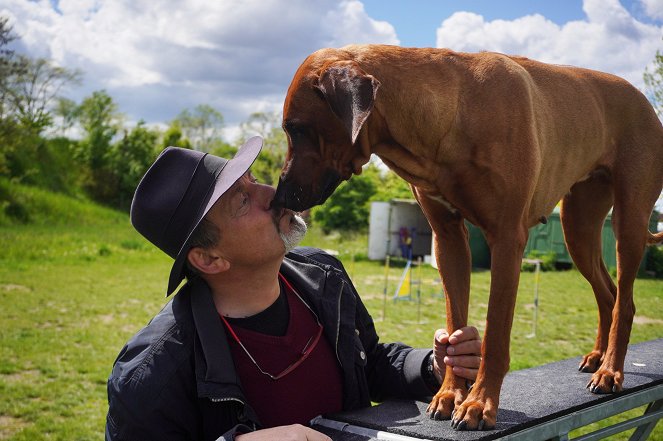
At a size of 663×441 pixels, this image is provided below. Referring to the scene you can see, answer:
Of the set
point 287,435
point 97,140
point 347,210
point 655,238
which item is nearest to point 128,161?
point 97,140

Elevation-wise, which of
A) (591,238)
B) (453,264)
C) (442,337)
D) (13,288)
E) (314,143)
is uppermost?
(314,143)

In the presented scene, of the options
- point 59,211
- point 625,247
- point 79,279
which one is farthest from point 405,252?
point 625,247

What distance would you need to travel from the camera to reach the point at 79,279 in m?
16.1

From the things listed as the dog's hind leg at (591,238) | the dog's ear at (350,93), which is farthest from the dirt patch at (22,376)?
the dog's ear at (350,93)

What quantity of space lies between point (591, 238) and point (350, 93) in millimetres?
1934

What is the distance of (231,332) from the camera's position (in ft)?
8.25

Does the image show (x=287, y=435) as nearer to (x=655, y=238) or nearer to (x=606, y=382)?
(x=606, y=382)

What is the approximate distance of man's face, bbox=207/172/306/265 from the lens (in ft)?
8.33

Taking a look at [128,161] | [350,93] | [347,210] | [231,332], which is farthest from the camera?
[128,161]

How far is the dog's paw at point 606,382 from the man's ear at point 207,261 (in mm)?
1798

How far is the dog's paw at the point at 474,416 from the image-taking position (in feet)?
7.27

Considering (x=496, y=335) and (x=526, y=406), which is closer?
(x=496, y=335)

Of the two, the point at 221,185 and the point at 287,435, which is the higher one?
the point at 221,185

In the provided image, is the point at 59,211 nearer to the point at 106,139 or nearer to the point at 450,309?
the point at 106,139
